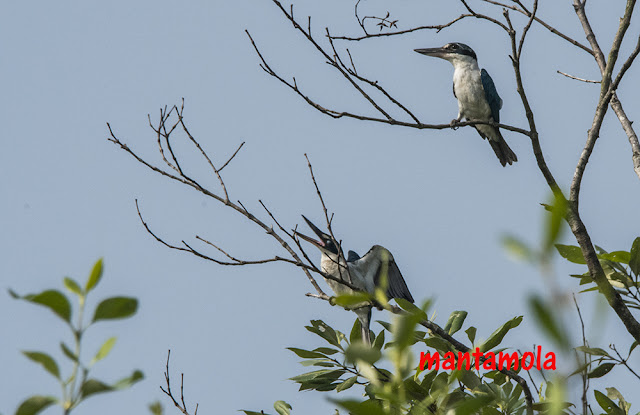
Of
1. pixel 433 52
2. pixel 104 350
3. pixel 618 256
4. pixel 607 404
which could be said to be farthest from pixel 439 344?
pixel 433 52

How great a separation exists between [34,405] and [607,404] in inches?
106

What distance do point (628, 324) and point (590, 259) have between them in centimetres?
30

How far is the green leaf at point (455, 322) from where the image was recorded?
370cm

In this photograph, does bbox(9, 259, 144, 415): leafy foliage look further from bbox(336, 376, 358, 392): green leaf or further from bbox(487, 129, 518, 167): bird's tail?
bbox(487, 129, 518, 167): bird's tail

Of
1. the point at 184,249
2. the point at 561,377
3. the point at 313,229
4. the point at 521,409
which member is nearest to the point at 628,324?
the point at 521,409

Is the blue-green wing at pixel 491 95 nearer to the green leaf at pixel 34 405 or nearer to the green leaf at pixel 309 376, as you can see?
the green leaf at pixel 309 376

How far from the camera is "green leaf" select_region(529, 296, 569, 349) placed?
586 millimetres

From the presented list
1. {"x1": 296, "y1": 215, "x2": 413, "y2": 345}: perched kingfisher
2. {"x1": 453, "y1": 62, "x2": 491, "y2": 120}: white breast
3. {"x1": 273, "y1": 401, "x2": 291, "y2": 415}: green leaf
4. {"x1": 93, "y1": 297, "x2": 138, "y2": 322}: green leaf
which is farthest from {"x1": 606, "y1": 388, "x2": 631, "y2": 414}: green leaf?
{"x1": 453, "y1": 62, "x2": 491, "y2": 120}: white breast

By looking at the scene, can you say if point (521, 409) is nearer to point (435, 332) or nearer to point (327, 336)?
point (435, 332)

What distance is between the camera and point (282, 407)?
3264 millimetres

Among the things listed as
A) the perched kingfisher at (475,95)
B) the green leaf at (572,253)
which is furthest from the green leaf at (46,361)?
the perched kingfisher at (475,95)

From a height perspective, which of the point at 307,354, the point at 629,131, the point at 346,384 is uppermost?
the point at 629,131

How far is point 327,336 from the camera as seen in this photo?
377cm

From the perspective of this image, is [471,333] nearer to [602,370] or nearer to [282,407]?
[602,370]
